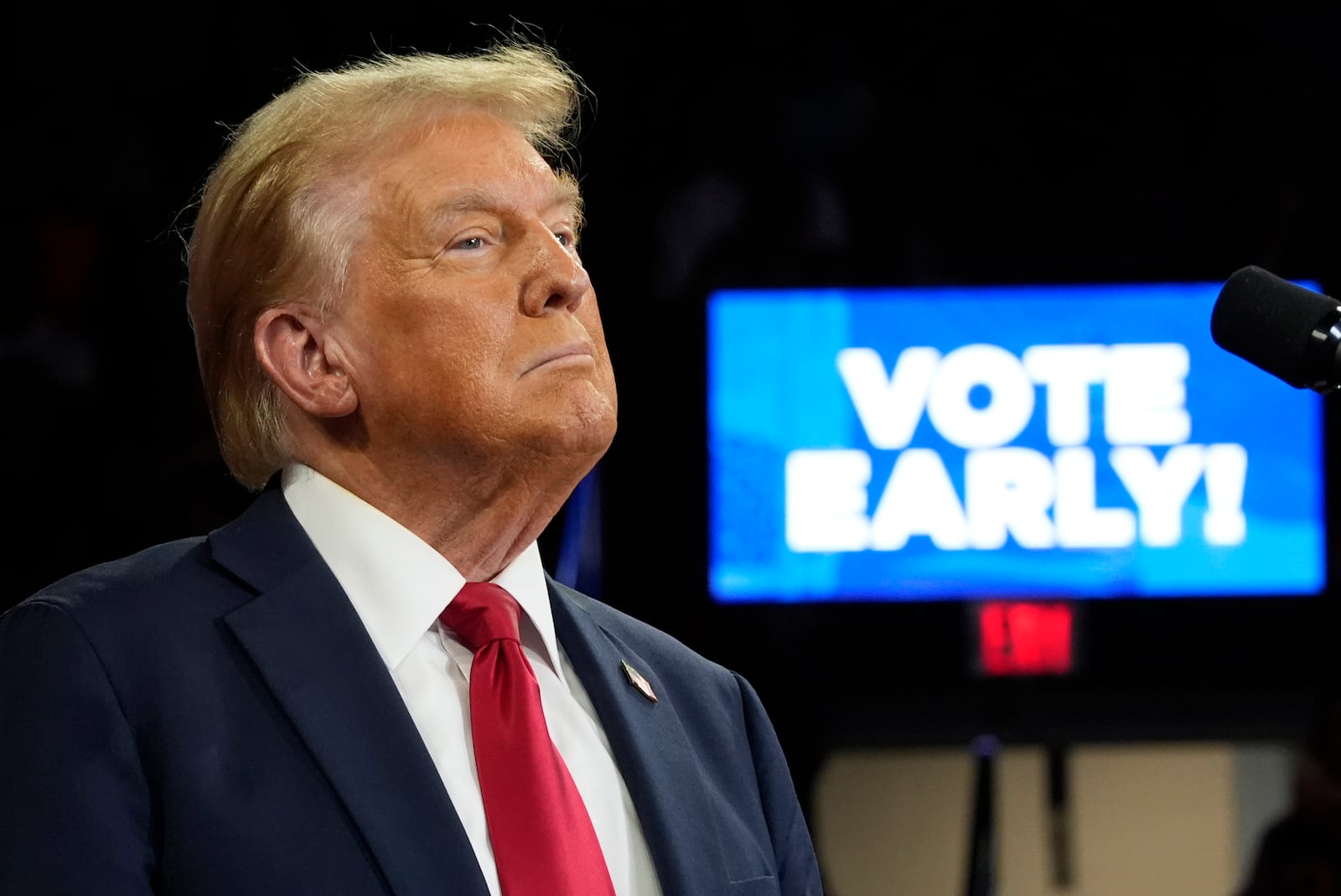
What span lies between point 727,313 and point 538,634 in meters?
1.87

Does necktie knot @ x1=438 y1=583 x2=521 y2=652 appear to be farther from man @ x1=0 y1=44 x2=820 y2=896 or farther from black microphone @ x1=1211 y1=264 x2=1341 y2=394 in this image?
black microphone @ x1=1211 y1=264 x2=1341 y2=394

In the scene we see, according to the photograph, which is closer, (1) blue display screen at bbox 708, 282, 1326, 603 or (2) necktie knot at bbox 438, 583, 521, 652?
(2) necktie knot at bbox 438, 583, 521, 652

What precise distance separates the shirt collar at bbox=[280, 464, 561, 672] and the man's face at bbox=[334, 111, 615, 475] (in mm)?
68

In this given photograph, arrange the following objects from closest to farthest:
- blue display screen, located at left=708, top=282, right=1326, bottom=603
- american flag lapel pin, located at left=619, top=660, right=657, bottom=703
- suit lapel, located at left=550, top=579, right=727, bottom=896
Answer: suit lapel, located at left=550, top=579, right=727, bottom=896
american flag lapel pin, located at left=619, top=660, right=657, bottom=703
blue display screen, located at left=708, top=282, right=1326, bottom=603

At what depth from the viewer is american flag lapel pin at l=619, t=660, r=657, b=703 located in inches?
57.2

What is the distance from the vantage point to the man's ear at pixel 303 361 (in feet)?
4.60

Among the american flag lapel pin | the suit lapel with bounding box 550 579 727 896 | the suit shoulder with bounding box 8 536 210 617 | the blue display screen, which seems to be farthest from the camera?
the blue display screen

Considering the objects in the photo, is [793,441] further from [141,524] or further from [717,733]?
[717,733]

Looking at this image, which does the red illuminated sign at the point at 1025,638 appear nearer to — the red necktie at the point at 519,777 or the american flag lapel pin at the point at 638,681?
the american flag lapel pin at the point at 638,681

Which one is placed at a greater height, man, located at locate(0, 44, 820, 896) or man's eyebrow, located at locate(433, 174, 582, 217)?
man's eyebrow, located at locate(433, 174, 582, 217)

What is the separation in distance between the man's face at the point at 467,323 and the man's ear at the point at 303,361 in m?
0.02

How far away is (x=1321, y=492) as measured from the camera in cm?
322

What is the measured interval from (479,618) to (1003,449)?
6.59 ft

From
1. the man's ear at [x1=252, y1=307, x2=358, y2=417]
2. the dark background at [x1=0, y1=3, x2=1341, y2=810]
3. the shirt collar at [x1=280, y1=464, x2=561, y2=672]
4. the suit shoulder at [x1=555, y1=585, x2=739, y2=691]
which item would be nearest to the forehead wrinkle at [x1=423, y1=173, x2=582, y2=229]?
the man's ear at [x1=252, y1=307, x2=358, y2=417]
